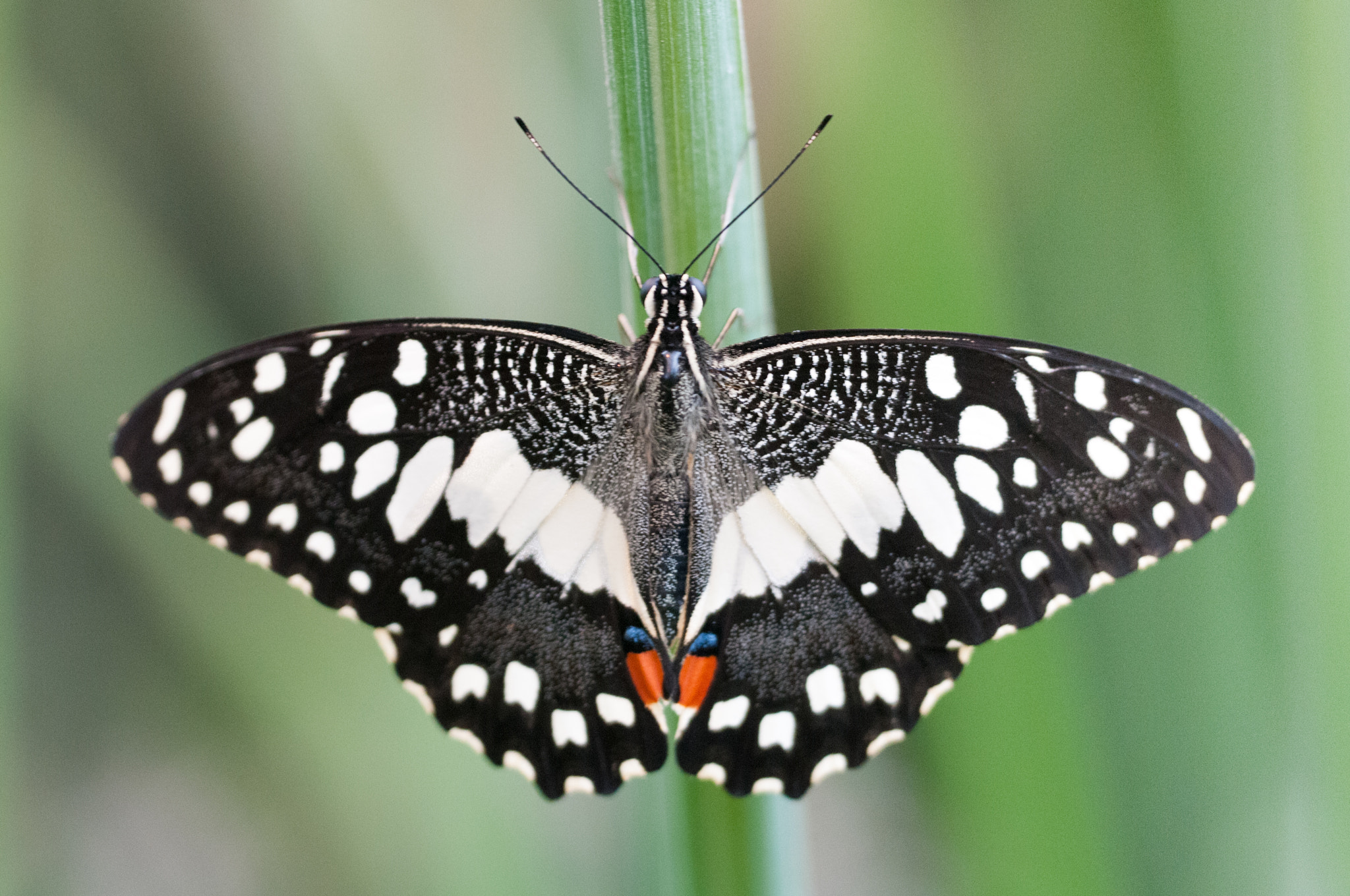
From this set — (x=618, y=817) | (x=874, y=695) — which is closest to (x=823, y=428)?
(x=874, y=695)

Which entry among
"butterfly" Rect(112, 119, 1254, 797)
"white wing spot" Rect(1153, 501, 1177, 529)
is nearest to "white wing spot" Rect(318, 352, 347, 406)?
"butterfly" Rect(112, 119, 1254, 797)

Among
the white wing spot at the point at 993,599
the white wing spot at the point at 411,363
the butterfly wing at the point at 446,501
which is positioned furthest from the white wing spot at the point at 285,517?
the white wing spot at the point at 993,599

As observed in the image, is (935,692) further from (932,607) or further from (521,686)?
(521,686)

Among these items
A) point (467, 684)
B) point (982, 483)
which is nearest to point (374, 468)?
point (467, 684)

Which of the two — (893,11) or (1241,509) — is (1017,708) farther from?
(893,11)

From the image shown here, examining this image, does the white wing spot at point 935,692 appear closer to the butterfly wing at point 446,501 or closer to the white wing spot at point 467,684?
the butterfly wing at point 446,501
